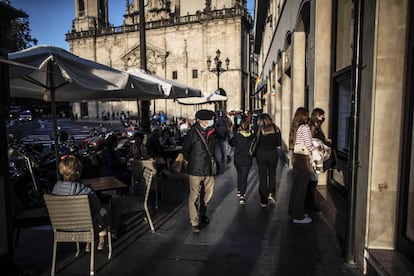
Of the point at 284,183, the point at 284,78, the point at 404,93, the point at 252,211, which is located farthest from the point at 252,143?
the point at 284,78

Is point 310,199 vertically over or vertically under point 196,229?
over

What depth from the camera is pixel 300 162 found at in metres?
5.08

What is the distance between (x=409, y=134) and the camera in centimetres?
336

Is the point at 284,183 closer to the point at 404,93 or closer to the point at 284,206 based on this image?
the point at 284,206

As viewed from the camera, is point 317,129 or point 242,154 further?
point 242,154

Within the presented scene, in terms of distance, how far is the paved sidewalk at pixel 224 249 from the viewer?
375cm

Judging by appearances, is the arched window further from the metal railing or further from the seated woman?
the seated woman

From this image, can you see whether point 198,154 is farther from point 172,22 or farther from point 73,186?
point 172,22

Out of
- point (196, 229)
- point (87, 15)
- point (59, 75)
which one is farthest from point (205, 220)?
point (87, 15)

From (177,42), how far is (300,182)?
52.9m

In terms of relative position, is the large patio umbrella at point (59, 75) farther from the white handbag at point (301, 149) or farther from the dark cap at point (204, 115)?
the white handbag at point (301, 149)

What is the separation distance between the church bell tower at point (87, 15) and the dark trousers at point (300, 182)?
64.3 meters

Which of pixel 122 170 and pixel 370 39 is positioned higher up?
pixel 370 39

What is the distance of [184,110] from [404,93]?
164 feet
